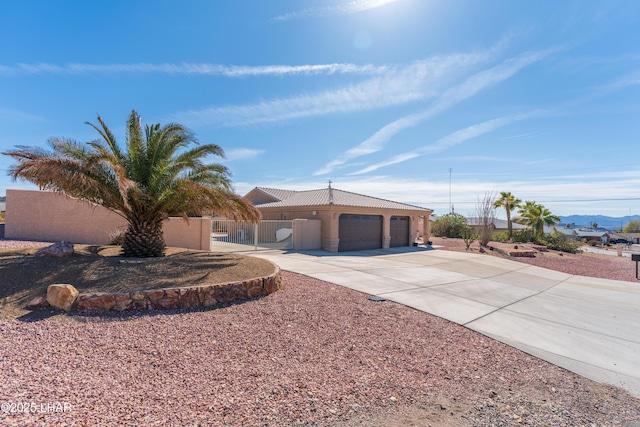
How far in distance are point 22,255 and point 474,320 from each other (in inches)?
415

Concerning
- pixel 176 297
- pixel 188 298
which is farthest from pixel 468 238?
pixel 176 297

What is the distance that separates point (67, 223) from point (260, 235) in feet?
30.5

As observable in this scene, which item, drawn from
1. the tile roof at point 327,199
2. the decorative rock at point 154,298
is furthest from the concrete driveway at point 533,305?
A: the tile roof at point 327,199

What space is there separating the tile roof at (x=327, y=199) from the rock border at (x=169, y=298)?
12.2 m

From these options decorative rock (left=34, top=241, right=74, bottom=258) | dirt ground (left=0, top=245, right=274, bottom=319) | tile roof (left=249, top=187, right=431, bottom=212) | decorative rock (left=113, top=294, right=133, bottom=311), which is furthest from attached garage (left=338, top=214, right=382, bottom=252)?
decorative rock (left=113, top=294, right=133, bottom=311)

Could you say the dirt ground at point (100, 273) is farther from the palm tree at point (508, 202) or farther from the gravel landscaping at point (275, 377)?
the palm tree at point (508, 202)

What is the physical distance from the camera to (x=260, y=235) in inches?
795

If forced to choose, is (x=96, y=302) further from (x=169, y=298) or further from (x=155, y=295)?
(x=169, y=298)

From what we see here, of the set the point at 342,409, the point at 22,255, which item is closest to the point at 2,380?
the point at 342,409

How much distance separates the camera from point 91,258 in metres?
8.21

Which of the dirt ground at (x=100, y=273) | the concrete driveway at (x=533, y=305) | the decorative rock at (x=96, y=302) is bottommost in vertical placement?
the concrete driveway at (x=533, y=305)

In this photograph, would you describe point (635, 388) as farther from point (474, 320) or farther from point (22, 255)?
point (22, 255)

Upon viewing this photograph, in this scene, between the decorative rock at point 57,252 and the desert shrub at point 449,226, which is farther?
the desert shrub at point 449,226

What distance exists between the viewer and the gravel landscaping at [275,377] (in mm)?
3217
